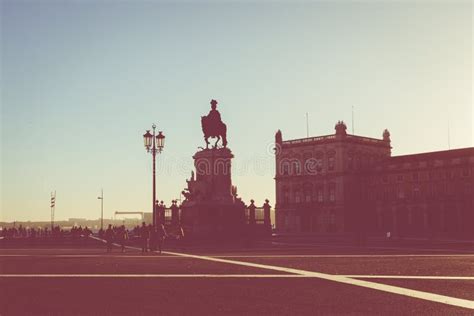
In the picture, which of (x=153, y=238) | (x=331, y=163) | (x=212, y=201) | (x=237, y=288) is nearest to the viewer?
(x=237, y=288)

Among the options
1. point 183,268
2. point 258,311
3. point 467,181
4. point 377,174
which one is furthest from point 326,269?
point 377,174

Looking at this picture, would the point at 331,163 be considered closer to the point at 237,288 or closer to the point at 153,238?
the point at 153,238

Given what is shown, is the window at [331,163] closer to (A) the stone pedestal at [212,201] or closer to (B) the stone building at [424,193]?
(B) the stone building at [424,193]

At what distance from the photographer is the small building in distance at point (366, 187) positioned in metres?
83.6

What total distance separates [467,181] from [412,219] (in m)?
9.66

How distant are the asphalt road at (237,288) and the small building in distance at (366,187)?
65.1 meters

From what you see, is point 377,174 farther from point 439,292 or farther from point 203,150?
point 439,292

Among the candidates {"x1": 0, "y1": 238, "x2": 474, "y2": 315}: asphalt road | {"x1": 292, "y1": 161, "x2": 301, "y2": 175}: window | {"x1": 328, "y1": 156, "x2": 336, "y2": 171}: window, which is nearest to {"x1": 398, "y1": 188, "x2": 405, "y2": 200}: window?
{"x1": 328, "y1": 156, "x2": 336, "y2": 171}: window

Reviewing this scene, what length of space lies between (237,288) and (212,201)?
2599 centimetres

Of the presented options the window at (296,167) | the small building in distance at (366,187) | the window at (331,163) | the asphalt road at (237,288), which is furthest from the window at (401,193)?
the asphalt road at (237,288)

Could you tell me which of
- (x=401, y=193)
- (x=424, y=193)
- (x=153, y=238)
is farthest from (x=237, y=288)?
(x=401, y=193)

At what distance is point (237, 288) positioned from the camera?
14.5 metres

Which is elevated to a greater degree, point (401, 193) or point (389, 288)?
point (401, 193)

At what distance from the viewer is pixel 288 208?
10569 cm
